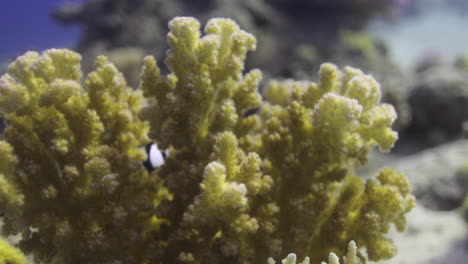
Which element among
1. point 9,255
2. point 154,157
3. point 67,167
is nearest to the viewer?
point 9,255

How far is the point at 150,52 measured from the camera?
319 inches

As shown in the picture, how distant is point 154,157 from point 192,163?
0.40m

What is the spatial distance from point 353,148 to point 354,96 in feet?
0.92

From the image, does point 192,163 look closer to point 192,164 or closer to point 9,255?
point 192,164

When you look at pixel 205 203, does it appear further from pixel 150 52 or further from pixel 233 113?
pixel 150 52

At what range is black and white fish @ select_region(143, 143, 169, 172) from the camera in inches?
89.2

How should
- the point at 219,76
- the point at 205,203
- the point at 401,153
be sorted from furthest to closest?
1. the point at 401,153
2. the point at 219,76
3. the point at 205,203

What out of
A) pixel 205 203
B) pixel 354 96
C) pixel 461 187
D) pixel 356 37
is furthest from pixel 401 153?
pixel 205 203

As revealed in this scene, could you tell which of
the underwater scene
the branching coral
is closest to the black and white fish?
the underwater scene

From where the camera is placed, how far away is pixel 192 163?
6.65ft

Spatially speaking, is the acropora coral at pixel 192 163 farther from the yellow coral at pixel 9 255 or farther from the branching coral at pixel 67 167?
the yellow coral at pixel 9 255

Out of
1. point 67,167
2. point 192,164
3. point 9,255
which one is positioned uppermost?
point 192,164

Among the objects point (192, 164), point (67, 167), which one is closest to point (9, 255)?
point (67, 167)

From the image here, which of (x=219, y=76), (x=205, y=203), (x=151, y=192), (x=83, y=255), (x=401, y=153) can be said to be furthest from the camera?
(x=401, y=153)
